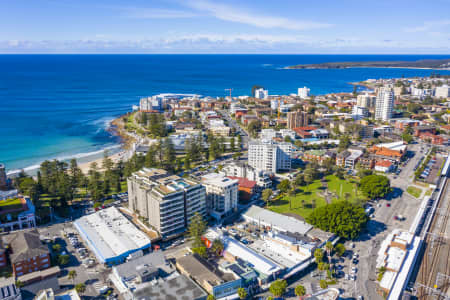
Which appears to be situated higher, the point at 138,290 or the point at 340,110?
the point at 340,110

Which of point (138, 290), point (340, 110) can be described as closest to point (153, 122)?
point (340, 110)

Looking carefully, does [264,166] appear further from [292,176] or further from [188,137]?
[188,137]

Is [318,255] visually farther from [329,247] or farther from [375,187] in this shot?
[375,187]

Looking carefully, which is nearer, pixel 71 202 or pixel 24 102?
pixel 71 202

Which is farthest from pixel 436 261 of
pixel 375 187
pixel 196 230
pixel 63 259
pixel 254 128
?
pixel 254 128

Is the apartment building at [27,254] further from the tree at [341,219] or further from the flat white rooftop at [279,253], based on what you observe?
the tree at [341,219]

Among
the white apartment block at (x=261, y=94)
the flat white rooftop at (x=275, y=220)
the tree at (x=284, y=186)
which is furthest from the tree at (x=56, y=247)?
the white apartment block at (x=261, y=94)
